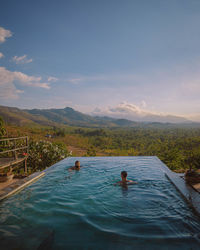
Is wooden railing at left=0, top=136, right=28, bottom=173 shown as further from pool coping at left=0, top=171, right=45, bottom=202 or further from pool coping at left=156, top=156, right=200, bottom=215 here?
pool coping at left=156, top=156, right=200, bottom=215

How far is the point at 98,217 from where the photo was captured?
331cm

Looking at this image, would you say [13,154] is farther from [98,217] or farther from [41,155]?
[98,217]

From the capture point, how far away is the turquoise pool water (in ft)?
8.01

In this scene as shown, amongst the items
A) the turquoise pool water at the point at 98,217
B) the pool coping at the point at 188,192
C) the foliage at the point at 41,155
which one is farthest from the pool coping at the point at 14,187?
the pool coping at the point at 188,192

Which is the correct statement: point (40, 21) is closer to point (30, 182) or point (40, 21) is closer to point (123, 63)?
point (123, 63)

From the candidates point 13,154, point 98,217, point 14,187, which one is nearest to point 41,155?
point 13,154

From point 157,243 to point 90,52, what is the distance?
46.2 ft

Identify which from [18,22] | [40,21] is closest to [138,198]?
[40,21]

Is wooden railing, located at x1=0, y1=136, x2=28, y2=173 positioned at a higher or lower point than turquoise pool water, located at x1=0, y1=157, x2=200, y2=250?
higher

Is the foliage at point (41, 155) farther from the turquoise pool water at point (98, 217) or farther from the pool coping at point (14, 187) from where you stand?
the turquoise pool water at point (98, 217)

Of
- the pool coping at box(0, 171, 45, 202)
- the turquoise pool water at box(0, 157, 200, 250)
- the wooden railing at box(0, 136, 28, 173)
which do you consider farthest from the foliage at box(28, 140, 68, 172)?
the turquoise pool water at box(0, 157, 200, 250)

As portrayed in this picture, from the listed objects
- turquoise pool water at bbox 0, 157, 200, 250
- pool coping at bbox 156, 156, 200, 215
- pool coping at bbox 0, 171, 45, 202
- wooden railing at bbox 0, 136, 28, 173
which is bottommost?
turquoise pool water at bbox 0, 157, 200, 250

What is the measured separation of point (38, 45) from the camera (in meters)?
11.7

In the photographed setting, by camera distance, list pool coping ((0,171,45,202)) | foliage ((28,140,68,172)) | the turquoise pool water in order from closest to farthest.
Answer: the turquoise pool water, pool coping ((0,171,45,202)), foliage ((28,140,68,172))
